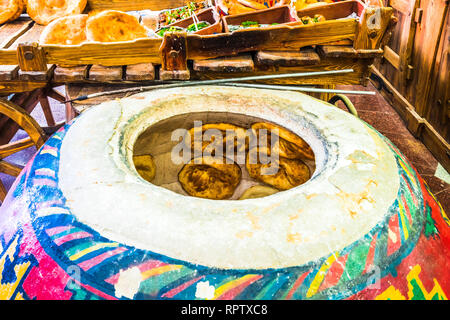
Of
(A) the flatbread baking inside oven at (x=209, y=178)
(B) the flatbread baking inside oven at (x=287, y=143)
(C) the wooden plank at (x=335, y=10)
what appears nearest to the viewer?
(B) the flatbread baking inside oven at (x=287, y=143)

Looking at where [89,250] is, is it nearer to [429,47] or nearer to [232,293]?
[232,293]

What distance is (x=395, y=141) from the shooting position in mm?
4547

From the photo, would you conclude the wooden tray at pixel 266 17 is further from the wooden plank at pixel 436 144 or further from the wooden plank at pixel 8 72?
the wooden plank at pixel 436 144

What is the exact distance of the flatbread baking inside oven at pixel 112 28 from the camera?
9.39 ft

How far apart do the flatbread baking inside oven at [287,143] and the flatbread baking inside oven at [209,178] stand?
39cm

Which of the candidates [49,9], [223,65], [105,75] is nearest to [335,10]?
[223,65]

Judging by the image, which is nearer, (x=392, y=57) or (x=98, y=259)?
(x=98, y=259)

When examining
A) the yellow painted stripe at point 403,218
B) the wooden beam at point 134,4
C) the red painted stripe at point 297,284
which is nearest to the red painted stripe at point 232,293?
the red painted stripe at point 297,284

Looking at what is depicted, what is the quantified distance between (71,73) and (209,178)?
114cm

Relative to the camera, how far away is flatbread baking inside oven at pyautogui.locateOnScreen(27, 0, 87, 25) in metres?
3.57

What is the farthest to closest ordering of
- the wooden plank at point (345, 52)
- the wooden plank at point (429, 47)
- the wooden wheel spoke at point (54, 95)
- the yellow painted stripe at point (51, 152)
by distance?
1. the wooden wheel spoke at point (54, 95)
2. the wooden plank at point (429, 47)
3. the wooden plank at point (345, 52)
4. the yellow painted stripe at point (51, 152)
